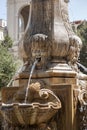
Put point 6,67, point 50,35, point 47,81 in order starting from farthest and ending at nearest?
point 6,67 < point 50,35 < point 47,81

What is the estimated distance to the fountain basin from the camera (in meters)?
10.3

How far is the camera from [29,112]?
33.9 feet

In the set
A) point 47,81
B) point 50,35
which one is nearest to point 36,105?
point 47,81

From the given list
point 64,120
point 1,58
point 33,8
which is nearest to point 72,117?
point 64,120

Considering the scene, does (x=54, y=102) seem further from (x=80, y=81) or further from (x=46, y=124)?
(x=80, y=81)

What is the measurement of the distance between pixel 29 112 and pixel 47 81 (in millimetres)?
1148

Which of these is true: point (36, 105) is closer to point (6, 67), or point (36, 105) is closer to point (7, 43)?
point (6, 67)


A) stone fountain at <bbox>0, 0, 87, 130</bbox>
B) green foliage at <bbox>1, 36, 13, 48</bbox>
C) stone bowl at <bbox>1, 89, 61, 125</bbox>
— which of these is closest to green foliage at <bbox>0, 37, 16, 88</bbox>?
green foliage at <bbox>1, 36, 13, 48</bbox>

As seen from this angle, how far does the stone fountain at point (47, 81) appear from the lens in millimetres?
10586

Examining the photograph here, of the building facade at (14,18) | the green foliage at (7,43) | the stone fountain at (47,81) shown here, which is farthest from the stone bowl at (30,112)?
the building facade at (14,18)

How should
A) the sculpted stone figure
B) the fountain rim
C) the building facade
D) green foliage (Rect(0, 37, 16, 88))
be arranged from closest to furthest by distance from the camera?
the fountain rim < the sculpted stone figure < green foliage (Rect(0, 37, 16, 88)) < the building facade

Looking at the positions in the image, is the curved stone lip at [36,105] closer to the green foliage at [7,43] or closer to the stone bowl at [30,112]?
the stone bowl at [30,112]

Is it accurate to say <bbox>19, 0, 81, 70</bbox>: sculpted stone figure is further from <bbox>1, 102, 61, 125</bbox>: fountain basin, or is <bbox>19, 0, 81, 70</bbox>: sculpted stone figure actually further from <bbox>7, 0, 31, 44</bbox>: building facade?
<bbox>7, 0, 31, 44</bbox>: building facade

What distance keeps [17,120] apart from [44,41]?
1980mm
